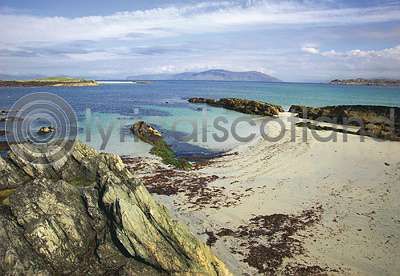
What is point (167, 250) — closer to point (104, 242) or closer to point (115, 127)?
point (104, 242)

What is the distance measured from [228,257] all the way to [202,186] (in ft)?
28.6

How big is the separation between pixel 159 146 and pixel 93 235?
23.0 m

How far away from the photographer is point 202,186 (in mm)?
23594

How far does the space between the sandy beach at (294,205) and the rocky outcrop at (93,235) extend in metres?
3.18

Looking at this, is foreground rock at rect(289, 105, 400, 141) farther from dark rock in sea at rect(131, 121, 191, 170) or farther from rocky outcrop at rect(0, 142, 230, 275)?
rocky outcrop at rect(0, 142, 230, 275)

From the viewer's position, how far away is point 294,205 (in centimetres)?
2014

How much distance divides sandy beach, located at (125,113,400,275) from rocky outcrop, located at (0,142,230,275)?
10.4ft

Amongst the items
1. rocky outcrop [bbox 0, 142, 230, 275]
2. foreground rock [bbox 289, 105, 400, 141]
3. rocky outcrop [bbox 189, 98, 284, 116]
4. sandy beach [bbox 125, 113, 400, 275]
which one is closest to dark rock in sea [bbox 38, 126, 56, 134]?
sandy beach [bbox 125, 113, 400, 275]

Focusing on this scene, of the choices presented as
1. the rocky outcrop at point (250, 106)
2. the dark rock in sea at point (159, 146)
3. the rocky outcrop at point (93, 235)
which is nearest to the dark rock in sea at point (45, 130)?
the dark rock in sea at point (159, 146)

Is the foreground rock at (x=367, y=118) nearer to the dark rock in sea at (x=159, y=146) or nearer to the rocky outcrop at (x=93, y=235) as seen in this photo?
the dark rock in sea at (x=159, y=146)

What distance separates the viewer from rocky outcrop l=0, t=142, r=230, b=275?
11656 mm

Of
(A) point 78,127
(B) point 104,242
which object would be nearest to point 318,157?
(B) point 104,242

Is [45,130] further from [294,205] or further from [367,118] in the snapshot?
[367,118]

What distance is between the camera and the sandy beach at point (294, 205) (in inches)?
587
